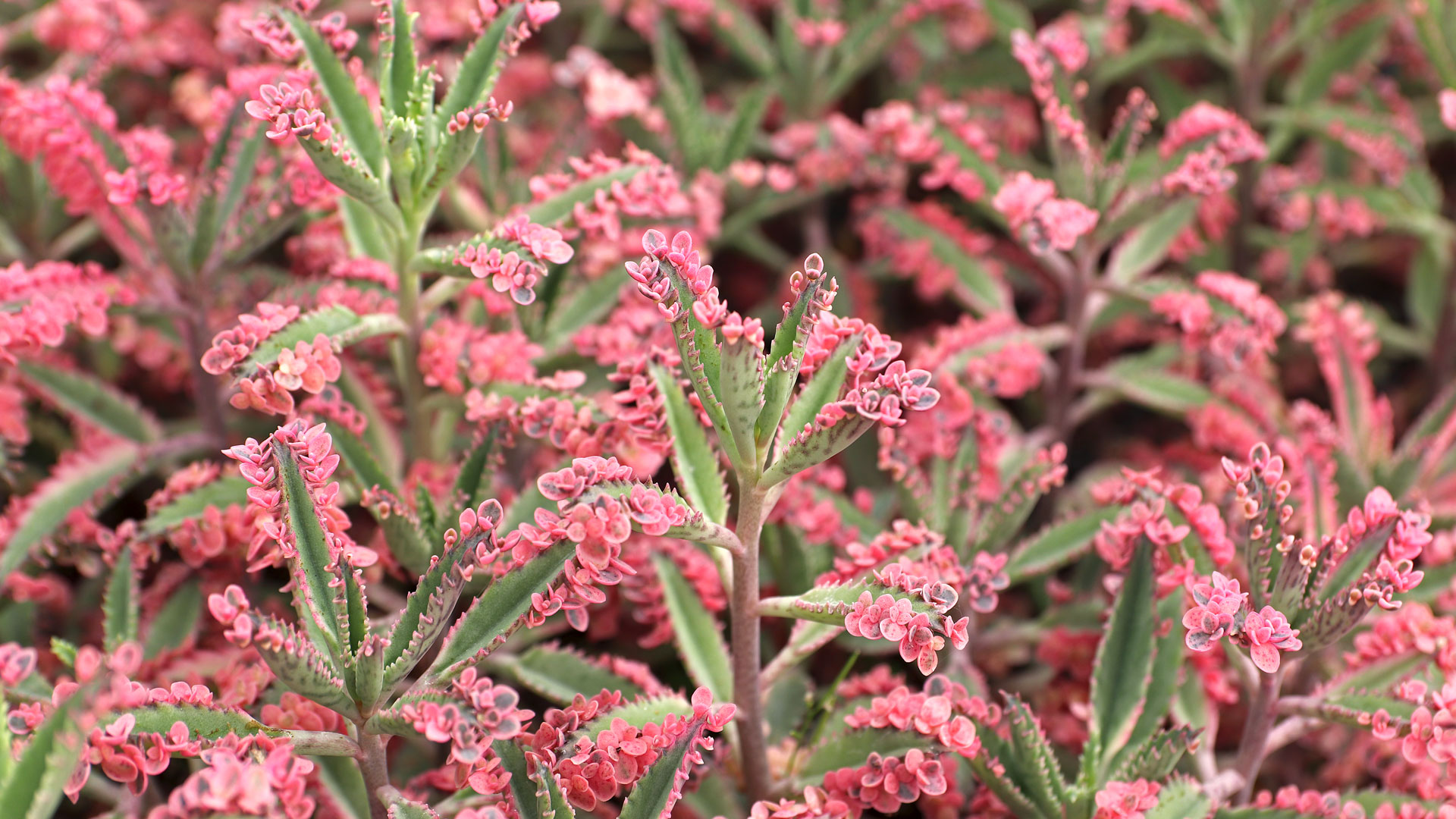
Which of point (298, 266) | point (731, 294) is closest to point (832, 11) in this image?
point (731, 294)

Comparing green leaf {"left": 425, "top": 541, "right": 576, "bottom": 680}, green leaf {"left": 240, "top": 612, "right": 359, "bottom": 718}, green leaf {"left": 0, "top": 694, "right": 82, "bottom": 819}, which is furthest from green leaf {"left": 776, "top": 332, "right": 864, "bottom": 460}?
green leaf {"left": 0, "top": 694, "right": 82, "bottom": 819}

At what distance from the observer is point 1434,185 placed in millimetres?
2387

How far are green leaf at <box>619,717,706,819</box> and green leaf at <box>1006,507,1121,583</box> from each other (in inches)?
26.5

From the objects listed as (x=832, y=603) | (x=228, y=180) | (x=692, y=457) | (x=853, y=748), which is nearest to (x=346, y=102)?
(x=228, y=180)

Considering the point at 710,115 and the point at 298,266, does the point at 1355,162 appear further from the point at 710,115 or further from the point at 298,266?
the point at 298,266

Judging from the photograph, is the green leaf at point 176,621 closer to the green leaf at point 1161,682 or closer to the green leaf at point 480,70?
the green leaf at point 480,70

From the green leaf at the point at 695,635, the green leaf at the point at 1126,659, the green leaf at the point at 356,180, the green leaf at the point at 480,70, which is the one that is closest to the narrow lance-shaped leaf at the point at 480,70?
the green leaf at the point at 480,70

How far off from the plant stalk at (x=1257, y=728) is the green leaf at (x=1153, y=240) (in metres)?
0.87

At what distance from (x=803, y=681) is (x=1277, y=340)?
1.41m

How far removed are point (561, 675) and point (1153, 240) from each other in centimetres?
133

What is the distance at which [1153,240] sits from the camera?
2133mm

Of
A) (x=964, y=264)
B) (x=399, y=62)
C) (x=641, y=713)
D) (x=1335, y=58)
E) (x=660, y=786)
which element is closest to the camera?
(x=660, y=786)

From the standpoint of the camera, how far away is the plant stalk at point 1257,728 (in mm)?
1427

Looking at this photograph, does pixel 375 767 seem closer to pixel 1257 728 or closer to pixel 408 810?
pixel 408 810
